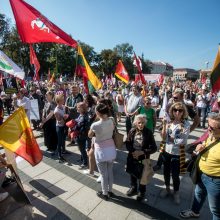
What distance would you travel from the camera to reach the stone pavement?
11.6 ft

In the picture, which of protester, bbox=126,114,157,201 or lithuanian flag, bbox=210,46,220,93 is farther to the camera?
lithuanian flag, bbox=210,46,220,93

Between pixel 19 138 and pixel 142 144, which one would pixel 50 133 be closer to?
pixel 19 138

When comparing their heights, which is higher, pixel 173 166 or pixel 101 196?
pixel 173 166

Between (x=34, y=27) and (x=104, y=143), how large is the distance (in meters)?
3.21

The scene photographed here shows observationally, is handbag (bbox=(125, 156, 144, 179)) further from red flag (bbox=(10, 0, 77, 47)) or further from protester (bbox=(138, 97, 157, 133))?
red flag (bbox=(10, 0, 77, 47))

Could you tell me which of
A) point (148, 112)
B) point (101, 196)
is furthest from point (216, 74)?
point (101, 196)

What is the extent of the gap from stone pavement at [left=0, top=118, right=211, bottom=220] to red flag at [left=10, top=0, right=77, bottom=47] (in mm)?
3136

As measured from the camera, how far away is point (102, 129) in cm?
370

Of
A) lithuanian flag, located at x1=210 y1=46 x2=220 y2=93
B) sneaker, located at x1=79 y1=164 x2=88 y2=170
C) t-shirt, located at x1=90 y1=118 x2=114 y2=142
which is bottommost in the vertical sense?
sneaker, located at x1=79 y1=164 x2=88 y2=170

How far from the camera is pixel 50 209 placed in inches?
146

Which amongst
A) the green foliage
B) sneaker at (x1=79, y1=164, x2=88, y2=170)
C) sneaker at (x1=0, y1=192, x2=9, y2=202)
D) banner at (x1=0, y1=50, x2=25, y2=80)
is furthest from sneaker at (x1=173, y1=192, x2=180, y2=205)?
the green foliage

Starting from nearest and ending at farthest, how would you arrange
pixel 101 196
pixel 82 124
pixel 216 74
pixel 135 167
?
pixel 135 167 → pixel 101 196 → pixel 216 74 → pixel 82 124

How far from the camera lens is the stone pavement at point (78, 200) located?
3527 millimetres

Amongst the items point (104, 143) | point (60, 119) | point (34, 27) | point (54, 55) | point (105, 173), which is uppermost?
point (54, 55)
